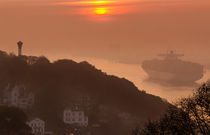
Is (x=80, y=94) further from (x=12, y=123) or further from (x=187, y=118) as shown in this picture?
(x=187, y=118)

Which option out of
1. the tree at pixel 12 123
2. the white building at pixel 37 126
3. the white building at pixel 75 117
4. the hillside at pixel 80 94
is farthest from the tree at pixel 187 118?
the white building at pixel 75 117

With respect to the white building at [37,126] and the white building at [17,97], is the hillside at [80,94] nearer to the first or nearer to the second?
the white building at [17,97]

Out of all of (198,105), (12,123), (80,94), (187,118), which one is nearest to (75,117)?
(80,94)

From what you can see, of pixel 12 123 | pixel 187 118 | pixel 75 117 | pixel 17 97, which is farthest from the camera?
pixel 17 97

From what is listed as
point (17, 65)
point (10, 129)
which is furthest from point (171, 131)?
point (17, 65)

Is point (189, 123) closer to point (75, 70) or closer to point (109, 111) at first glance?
point (109, 111)

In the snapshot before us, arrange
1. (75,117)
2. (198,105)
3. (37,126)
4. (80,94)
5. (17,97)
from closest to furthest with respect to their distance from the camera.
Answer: (198,105), (37,126), (75,117), (17,97), (80,94)
